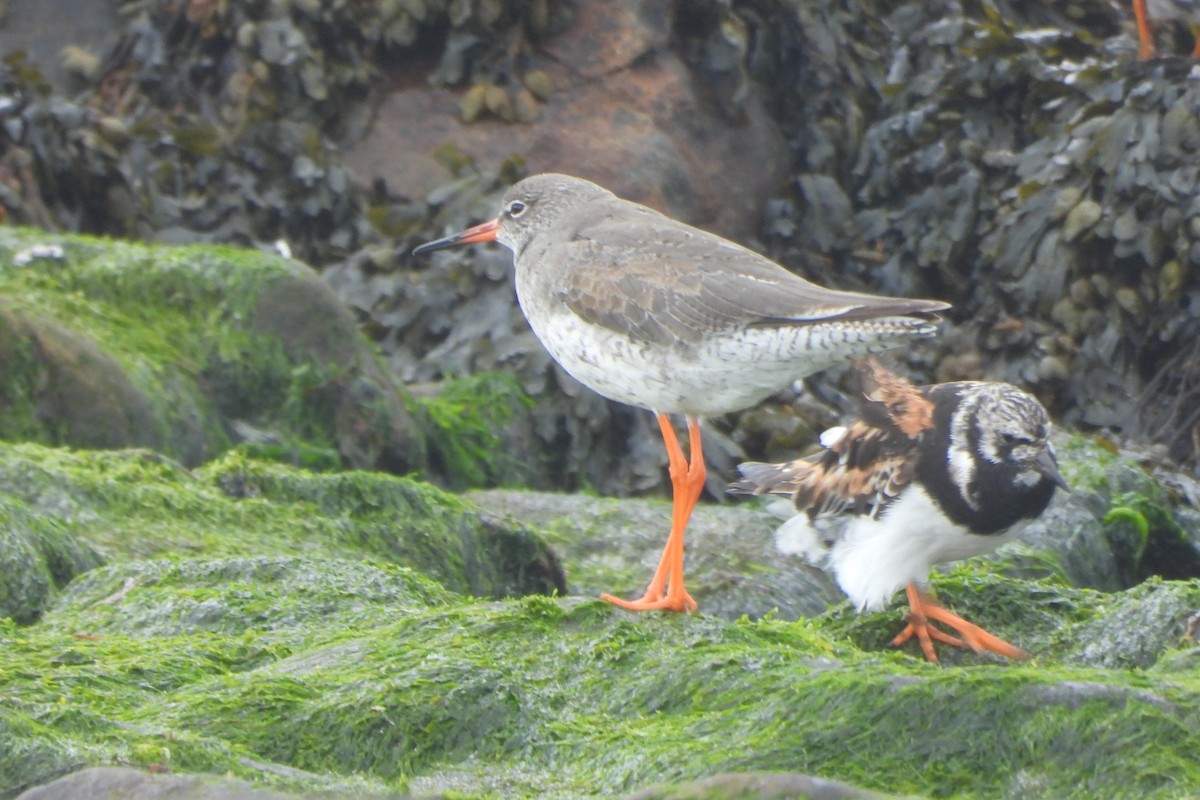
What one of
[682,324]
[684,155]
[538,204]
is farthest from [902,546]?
[684,155]

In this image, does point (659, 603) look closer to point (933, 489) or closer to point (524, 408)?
point (933, 489)

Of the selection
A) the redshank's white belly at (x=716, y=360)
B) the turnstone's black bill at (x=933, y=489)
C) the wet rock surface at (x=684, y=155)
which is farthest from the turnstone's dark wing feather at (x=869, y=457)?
the wet rock surface at (x=684, y=155)

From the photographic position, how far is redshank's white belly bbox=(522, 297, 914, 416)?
193 inches

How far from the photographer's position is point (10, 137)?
1053cm

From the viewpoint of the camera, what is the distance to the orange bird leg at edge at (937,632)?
4.79 m

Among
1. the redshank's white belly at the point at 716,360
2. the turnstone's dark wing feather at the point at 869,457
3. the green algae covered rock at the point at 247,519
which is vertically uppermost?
the redshank's white belly at the point at 716,360

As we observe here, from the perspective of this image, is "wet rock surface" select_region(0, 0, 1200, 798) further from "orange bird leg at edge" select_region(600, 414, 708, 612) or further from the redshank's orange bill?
the redshank's orange bill

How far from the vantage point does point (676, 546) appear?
501 centimetres

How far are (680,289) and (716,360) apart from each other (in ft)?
0.89

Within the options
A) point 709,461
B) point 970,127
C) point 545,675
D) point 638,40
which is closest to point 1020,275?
point 970,127

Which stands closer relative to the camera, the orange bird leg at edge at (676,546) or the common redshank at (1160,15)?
the orange bird leg at edge at (676,546)

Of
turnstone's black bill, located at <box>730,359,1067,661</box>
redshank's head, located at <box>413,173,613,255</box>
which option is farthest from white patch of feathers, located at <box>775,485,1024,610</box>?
redshank's head, located at <box>413,173,613,255</box>

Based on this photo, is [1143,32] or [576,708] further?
[1143,32]

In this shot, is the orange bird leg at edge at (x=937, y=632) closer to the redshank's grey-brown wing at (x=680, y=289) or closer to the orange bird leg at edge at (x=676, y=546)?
the orange bird leg at edge at (x=676, y=546)
